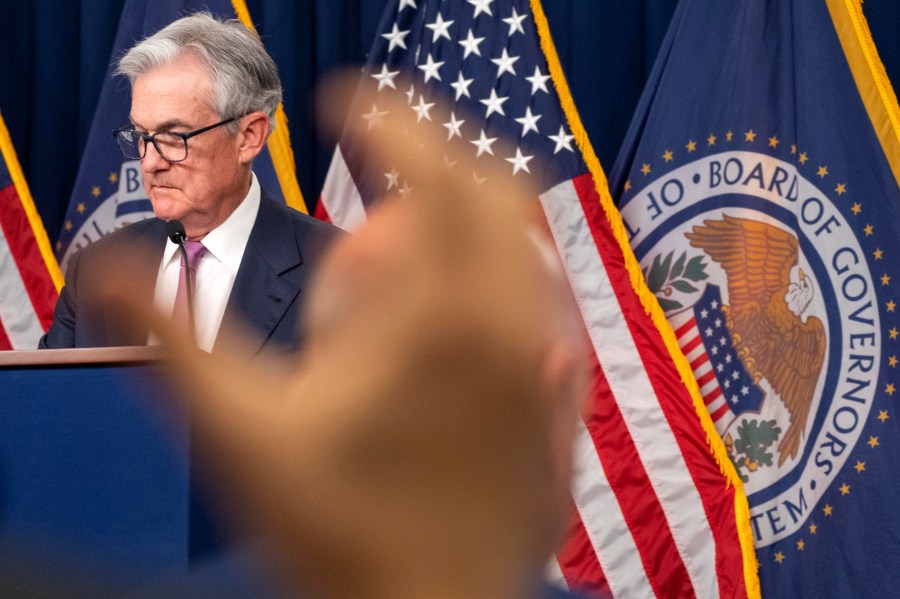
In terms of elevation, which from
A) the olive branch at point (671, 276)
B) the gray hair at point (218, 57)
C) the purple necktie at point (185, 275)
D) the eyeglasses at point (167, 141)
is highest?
the gray hair at point (218, 57)

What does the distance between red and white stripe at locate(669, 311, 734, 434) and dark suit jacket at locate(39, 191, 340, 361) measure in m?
1.17

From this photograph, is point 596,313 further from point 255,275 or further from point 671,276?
point 255,275

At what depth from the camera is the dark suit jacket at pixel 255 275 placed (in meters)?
1.81

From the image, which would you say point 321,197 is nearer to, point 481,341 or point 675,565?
point 675,565

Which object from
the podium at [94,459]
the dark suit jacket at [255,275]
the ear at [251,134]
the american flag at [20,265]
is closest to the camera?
the podium at [94,459]

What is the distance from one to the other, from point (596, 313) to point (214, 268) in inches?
44.5

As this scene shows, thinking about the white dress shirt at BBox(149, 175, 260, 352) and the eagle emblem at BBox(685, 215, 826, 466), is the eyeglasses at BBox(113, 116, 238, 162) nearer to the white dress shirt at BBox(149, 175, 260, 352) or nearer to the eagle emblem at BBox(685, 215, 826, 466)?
the white dress shirt at BBox(149, 175, 260, 352)

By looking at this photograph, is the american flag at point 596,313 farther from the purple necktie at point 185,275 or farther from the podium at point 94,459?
the podium at point 94,459

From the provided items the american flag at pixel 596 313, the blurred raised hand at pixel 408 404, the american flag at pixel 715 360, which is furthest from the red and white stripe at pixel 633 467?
the blurred raised hand at pixel 408 404

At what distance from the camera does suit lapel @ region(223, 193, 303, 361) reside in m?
1.82

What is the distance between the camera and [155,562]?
105cm

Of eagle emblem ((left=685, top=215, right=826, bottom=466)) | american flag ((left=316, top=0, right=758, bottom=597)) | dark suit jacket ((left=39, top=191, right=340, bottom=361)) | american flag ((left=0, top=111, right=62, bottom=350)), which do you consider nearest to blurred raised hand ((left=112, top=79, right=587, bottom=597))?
dark suit jacket ((left=39, top=191, right=340, bottom=361))

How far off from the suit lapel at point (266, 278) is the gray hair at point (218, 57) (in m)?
0.20

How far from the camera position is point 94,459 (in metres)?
1.12
